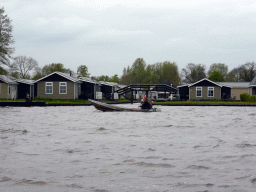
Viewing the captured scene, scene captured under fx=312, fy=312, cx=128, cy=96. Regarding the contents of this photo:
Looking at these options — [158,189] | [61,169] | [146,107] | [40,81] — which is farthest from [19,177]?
[40,81]

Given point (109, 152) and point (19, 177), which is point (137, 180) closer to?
point (19, 177)

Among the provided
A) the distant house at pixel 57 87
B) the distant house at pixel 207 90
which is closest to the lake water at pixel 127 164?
the distant house at pixel 57 87

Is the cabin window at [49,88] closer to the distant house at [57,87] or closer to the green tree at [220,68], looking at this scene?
the distant house at [57,87]

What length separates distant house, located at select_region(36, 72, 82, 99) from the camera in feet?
169

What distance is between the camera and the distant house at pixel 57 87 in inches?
2026

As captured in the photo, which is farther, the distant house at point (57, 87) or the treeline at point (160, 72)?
the treeline at point (160, 72)

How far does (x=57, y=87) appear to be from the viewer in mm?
51844

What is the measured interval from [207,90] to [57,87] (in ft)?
89.4

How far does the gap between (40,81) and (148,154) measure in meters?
45.8

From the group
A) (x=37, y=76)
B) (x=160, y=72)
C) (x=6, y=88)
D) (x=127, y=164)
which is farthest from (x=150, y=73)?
(x=127, y=164)

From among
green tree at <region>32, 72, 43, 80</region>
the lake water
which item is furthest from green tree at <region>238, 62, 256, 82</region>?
the lake water

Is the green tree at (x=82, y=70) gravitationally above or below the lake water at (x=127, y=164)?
above

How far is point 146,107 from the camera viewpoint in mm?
28688

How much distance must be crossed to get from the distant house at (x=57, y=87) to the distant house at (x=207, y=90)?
22185 millimetres
